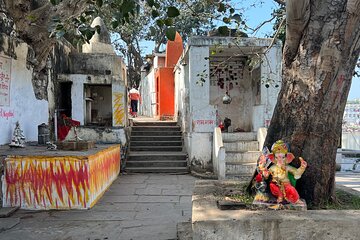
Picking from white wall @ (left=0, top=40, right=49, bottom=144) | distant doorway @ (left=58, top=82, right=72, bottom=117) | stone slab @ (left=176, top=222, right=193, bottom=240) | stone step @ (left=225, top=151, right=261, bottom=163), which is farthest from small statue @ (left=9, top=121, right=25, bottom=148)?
stone step @ (left=225, top=151, right=261, bottom=163)

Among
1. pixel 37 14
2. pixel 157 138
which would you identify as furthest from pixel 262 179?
pixel 157 138

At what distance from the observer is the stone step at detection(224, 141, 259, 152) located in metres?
10.2

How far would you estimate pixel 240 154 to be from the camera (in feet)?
32.1

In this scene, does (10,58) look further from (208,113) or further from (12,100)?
(208,113)

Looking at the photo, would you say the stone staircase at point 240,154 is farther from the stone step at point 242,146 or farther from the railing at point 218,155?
the railing at point 218,155

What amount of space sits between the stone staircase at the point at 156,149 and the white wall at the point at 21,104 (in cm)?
311

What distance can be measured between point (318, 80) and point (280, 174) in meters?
1.00

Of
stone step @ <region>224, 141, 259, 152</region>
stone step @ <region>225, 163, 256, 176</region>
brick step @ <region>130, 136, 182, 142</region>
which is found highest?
brick step @ <region>130, 136, 182, 142</region>

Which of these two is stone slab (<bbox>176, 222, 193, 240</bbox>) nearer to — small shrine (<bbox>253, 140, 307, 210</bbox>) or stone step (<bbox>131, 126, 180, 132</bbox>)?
small shrine (<bbox>253, 140, 307, 210</bbox>)

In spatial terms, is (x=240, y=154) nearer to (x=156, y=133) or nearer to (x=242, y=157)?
(x=242, y=157)

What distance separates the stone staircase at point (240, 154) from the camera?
931 centimetres

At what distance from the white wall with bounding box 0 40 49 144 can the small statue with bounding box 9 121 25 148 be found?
0.12 metres

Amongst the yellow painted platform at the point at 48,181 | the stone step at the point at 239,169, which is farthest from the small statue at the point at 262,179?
the stone step at the point at 239,169

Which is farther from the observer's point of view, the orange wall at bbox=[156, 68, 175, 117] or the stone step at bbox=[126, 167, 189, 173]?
the orange wall at bbox=[156, 68, 175, 117]
